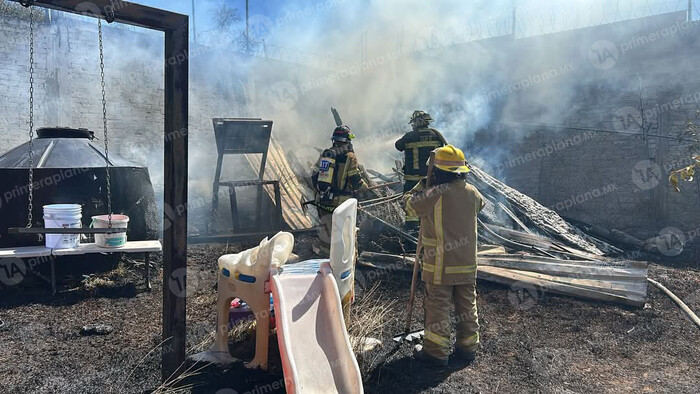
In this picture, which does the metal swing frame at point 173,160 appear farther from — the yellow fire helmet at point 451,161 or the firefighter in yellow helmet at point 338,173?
the firefighter in yellow helmet at point 338,173

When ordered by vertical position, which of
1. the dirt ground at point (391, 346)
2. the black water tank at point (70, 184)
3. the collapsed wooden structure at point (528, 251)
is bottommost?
the dirt ground at point (391, 346)

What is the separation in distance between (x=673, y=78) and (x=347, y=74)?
428 inches

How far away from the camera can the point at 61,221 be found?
5.76 metres

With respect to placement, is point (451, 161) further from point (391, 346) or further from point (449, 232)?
point (391, 346)

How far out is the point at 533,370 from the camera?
432 cm

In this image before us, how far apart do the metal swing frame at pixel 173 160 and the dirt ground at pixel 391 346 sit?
38 centimetres

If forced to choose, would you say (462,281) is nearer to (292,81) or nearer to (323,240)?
(323,240)

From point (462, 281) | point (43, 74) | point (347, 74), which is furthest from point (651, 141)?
point (43, 74)

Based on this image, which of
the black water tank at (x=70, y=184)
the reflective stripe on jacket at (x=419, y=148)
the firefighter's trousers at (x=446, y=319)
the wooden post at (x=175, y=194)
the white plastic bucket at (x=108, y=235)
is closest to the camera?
the wooden post at (x=175, y=194)

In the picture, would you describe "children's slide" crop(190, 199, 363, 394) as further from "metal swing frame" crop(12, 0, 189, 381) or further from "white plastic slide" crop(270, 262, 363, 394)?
"metal swing frame" crop(12, 0, 189, 381)

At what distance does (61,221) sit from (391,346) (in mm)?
4246

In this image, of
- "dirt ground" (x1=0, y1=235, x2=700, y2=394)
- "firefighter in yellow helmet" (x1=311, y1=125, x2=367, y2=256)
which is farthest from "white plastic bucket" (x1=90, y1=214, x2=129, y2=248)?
"firefighter in yellow helmet" (x1=311, y1=125, x2=367, y2=256)

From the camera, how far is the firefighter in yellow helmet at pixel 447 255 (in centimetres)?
439

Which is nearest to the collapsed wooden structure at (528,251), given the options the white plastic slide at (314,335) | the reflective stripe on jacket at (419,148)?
the reflective stripe on jacket at (419,148)
